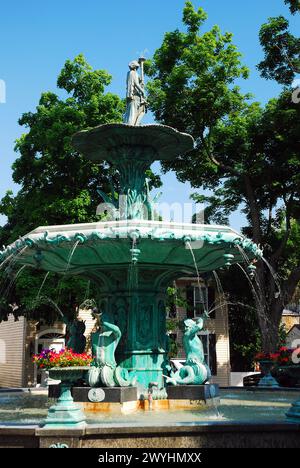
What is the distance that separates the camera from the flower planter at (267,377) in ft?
44.9

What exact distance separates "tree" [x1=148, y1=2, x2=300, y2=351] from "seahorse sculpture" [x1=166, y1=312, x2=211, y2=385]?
14647 millimetres

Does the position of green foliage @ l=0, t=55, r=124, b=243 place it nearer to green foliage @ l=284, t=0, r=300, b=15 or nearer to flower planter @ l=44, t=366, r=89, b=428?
green foliage @ l=284, t=0, r=300, b=15

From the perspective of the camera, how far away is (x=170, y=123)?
2584 cm

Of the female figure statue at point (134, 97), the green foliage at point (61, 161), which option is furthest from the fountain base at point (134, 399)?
the green foliage at point (61, 161)

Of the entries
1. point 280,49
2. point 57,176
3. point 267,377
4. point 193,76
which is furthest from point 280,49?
point 267,377

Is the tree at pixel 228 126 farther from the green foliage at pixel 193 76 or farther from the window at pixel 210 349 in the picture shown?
the window at pixel 210 349

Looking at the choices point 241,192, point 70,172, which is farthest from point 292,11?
point 70,172

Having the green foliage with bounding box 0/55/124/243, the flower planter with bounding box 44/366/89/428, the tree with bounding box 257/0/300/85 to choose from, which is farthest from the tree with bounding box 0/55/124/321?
the flower planter with bounding box 44/366/89/428

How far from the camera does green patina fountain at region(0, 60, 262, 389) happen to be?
859cm

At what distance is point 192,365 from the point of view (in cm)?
974

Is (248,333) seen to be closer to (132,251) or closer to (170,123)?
(170,123)

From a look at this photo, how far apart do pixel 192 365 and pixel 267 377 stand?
16.0 ft

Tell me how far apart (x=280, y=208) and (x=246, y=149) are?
497 centimetres

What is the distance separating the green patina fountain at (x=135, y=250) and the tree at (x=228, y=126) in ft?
47.0
